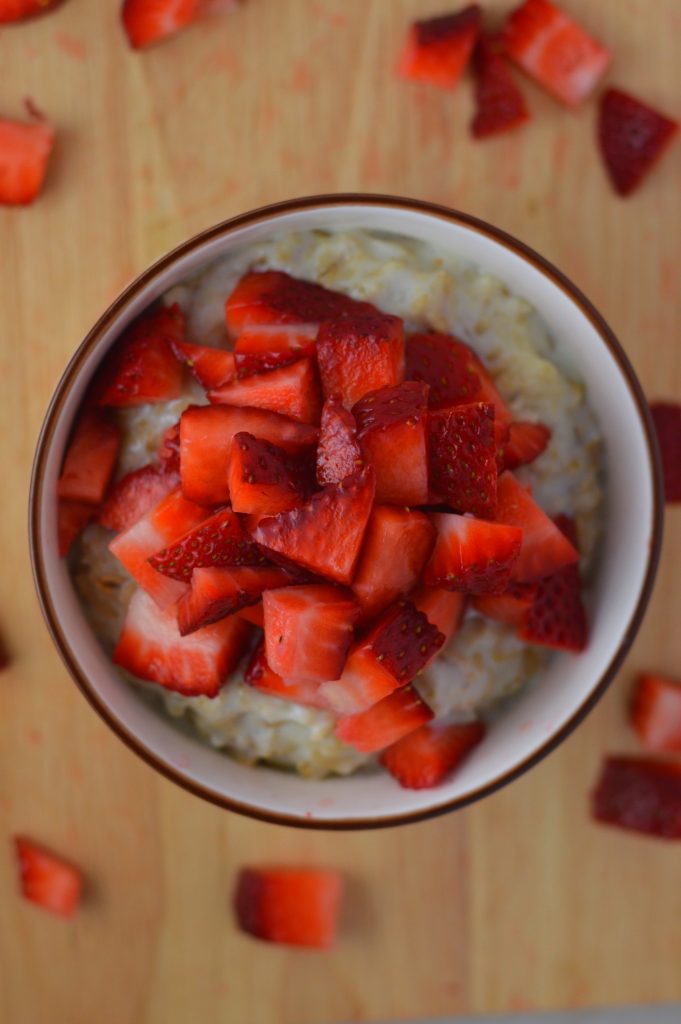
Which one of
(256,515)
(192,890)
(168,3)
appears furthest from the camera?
(192,890)

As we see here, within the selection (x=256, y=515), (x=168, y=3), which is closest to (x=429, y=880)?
(x=256, y=515)

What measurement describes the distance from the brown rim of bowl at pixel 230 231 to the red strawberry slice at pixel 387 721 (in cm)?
9

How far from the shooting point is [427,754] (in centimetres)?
132

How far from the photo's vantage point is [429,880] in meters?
1.57

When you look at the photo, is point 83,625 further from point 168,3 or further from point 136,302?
point 168,3

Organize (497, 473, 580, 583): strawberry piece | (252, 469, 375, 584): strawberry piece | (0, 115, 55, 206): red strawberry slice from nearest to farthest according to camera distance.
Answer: (252, 469, 375, 584): strawberry piece → (497, 473, 580, 583): strawberry piece → (0, 115, 55, 206): red strawberry slice

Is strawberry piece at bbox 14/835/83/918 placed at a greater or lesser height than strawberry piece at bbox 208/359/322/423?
lesser

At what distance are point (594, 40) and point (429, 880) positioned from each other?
4.24 ft

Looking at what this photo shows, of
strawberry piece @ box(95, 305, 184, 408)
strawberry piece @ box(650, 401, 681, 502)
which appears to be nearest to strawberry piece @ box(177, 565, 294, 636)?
strawberry piece @ box(95, 305, 184, 408)

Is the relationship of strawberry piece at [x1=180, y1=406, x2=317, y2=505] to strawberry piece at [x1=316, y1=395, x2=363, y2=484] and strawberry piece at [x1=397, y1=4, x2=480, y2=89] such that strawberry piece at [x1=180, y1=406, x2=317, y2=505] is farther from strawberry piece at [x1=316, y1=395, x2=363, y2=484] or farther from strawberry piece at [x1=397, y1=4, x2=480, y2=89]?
strawberry piece at [x1=397, y1=4, x2=480, y2=89]

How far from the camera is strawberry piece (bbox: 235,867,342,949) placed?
1.55m

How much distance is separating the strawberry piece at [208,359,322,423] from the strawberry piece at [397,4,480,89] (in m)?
0.58

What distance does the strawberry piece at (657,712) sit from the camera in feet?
5.08

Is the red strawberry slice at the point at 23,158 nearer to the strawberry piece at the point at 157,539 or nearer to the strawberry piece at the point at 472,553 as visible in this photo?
the strawberry piece at the point at 157,539
